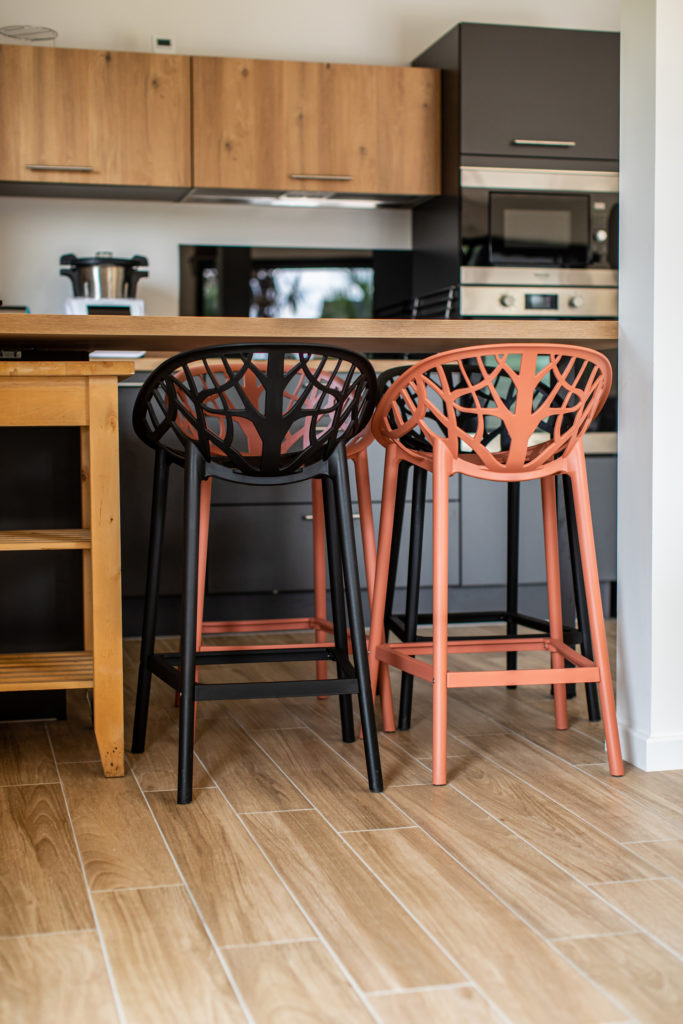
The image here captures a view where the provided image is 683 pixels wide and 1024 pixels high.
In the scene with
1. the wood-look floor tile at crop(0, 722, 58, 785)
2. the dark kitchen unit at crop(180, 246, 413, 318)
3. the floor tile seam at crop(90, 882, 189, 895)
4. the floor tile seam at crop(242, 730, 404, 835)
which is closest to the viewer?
the floor tile seam at crop(90, 882, 189, 895)

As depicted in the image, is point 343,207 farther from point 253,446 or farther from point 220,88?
point 253,446

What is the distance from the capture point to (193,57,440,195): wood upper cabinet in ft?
13.5

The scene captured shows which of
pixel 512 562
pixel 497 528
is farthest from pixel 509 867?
pixel 497 528

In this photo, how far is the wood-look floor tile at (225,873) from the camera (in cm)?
145

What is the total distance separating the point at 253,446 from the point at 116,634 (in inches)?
18.2

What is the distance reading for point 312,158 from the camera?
4.22m

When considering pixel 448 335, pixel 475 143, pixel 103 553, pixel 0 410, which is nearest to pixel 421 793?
pixel 103 553

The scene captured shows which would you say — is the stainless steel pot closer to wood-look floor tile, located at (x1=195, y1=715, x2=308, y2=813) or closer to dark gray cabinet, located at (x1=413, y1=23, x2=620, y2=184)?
dark gray cabinet, located at (x1=413, y1=23, x2=620, y2=184)

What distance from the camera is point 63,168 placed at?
13.1 ft

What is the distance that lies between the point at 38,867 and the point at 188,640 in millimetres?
482

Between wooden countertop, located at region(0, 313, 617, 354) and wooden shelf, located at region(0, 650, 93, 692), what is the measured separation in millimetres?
659

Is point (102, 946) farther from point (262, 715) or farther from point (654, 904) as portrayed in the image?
point (262, 715)

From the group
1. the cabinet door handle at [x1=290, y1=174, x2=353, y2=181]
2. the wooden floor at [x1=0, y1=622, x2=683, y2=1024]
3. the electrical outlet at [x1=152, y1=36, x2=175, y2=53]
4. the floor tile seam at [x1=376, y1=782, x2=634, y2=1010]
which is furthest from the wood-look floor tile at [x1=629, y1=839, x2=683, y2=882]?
the electrical outlet at [x1=152, y1=36, x2=175, y2=53]

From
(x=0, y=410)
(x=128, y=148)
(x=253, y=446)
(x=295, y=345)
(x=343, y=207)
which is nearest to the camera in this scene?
(x=295, y=345)
